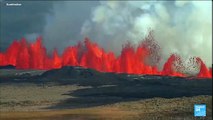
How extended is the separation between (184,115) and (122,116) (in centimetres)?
1802

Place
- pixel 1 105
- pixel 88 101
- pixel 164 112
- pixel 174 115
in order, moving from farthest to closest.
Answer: pixel 88 101 → pixel 1 105 → pixel 164 112 → pixel 174 115

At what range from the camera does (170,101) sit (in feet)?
560

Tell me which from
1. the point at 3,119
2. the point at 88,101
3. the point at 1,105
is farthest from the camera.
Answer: the point at 88,101

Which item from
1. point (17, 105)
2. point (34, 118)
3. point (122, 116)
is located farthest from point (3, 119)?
point (17, 105)

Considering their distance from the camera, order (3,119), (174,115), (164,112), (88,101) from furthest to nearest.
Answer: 1. (88,101)
2. (164,112)
3. (174,115)
4. (3,119)

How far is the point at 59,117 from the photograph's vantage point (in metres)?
118

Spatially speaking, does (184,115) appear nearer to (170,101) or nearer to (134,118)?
(134,118)

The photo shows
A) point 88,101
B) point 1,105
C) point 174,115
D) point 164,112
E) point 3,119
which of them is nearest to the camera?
point 3,119

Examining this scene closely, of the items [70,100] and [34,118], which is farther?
[70,100]

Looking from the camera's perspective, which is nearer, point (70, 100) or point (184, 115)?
point (184, 115)

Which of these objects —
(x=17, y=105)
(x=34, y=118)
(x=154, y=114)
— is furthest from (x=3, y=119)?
(x=17, y=105)

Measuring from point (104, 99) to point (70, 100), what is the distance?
16.0 m

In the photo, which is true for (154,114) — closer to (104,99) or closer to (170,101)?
(170,101)

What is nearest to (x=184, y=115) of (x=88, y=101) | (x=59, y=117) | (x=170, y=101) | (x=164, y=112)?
(x=164, y=112)
